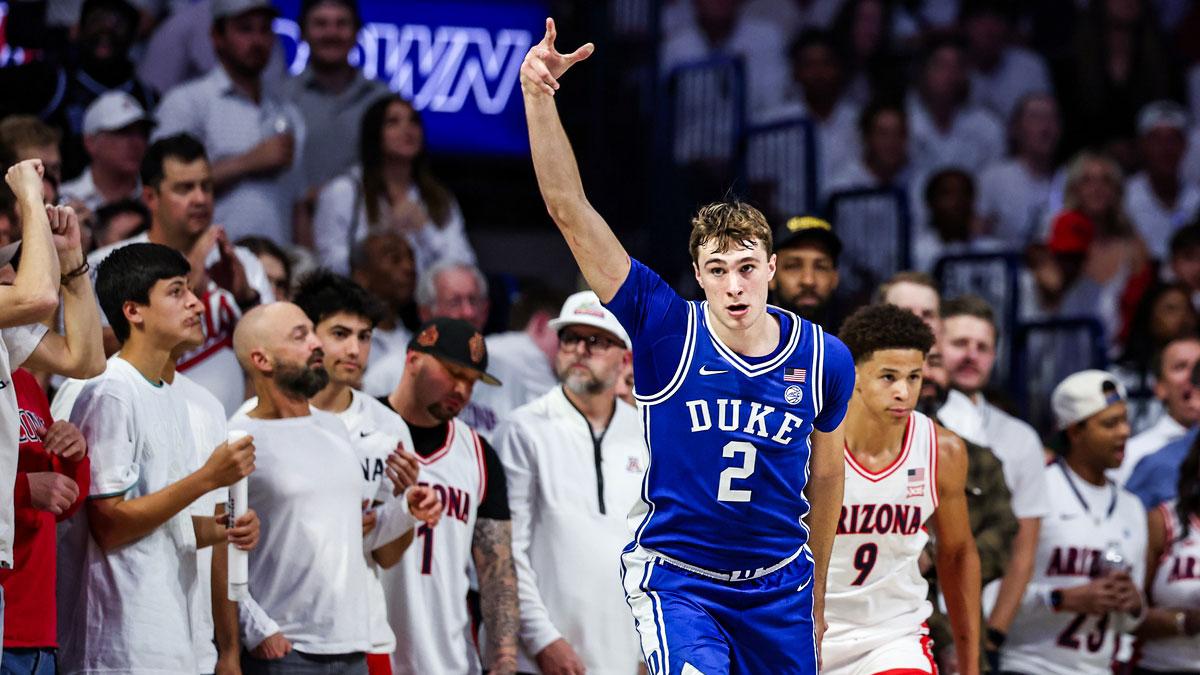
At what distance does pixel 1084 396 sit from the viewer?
8.85 meters

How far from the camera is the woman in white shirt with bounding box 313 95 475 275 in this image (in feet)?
31.3

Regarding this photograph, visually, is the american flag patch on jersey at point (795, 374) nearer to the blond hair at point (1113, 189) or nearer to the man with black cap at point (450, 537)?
the man with black cap at point (450, 537)

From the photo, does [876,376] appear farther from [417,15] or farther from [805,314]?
[417,15]

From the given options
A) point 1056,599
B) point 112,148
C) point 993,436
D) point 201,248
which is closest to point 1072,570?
point 1056,599

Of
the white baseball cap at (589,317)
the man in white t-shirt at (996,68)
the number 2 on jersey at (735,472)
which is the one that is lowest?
the number 2 on jersey at (735,472)

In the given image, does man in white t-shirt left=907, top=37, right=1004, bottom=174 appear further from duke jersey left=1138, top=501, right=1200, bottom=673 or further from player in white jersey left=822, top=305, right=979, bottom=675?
player in white jersey left=822, top=305, right=979, bottom=675

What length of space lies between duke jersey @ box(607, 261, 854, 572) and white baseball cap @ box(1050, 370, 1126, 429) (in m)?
3.62

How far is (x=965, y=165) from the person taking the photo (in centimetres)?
1284

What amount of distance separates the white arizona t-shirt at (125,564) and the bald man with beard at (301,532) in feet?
1.26

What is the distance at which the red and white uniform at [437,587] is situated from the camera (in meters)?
7.01

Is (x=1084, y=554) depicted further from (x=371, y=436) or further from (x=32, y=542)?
(x=32, y=542)

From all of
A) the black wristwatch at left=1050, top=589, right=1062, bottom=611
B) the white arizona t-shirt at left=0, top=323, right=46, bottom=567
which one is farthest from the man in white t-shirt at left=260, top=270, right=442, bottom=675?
the black wristwatch at left=1050, top=589, right=1062, bottom=611

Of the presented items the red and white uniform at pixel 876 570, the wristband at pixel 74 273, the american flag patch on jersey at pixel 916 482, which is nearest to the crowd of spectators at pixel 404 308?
the wristband at pixel 74 273

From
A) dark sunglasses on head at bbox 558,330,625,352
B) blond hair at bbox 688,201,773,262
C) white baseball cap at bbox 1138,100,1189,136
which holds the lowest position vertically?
dark sunglasses on head at bbox 558,330,625,352
